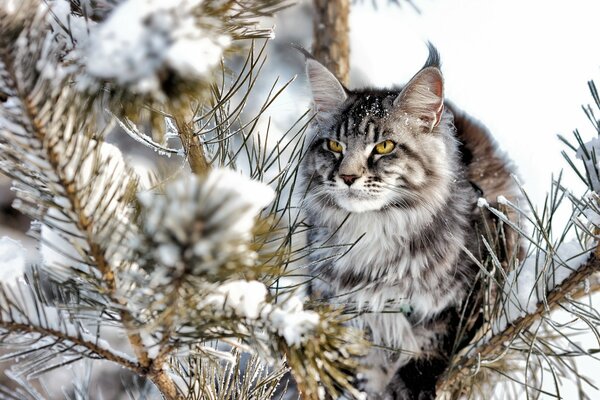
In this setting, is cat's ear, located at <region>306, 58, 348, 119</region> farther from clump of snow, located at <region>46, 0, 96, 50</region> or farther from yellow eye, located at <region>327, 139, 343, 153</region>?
clump of snow, located at <region>46, 0, 96, 50</region>

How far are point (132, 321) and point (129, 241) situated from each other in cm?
16

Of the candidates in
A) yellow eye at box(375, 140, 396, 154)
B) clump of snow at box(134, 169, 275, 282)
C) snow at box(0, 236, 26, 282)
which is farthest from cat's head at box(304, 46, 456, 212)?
clump of snow at box(134, 169, 275, 282)

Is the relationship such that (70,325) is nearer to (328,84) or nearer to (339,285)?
(339,285)

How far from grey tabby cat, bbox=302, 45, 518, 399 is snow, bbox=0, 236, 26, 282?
109 cm

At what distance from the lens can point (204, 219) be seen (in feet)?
2.05

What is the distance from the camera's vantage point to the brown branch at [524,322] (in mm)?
1275

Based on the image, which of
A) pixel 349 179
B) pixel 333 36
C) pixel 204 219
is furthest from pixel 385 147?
pixel 204 219

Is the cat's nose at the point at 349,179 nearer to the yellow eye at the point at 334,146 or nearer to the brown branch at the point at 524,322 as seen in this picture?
the yellow eye at the point at 334,146

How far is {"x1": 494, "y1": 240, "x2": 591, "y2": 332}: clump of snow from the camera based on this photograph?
4.31 ft

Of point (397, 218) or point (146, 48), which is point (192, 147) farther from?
point (397, 218)

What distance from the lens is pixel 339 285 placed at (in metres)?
2.00

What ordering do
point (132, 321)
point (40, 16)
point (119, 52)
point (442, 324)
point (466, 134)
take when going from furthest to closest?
point (466, 134)
point (442, 324)
point (132, 321)
point (40, 16)
point (119, 52)

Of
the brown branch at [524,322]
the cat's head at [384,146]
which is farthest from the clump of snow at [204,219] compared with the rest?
the cat's head at [384,146]

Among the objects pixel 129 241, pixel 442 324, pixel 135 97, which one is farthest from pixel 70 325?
pixel 442 324
